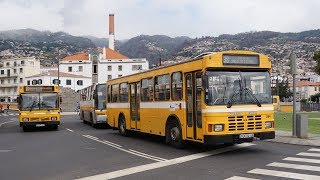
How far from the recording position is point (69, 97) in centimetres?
9781

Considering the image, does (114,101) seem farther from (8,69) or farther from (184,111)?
(8,69)

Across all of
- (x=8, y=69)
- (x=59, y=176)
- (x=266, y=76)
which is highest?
(x=8, y=69)

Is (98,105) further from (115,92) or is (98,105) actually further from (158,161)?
(158,161)

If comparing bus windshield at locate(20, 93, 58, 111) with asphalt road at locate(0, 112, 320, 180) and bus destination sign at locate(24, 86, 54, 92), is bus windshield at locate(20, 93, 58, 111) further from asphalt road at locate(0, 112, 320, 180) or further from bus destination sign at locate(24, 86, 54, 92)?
asphalt road at locate(0, 112, 320, 180)

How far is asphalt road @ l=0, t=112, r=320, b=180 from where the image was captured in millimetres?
10484

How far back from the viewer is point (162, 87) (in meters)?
16.7

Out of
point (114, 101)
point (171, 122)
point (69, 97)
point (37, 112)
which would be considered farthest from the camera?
point (69, 97)

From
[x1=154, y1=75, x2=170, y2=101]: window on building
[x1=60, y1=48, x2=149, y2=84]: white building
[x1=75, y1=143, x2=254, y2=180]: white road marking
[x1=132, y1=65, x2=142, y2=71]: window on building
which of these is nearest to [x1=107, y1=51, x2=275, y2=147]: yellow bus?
[x1=154, y1=75, x2=170, y2=101]: window on building

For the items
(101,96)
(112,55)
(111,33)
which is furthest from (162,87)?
(111,33)

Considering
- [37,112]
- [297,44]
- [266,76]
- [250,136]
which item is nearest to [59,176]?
[250,136]

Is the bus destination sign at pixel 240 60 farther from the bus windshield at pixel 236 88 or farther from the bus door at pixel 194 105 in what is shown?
the bus door at pixel 194 105

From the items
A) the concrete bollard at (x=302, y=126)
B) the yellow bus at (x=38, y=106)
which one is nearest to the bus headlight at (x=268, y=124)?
the concrete bollard at (x=302, y=126)

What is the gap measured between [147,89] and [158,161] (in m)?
6.00

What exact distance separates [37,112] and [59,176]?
1635 cm
